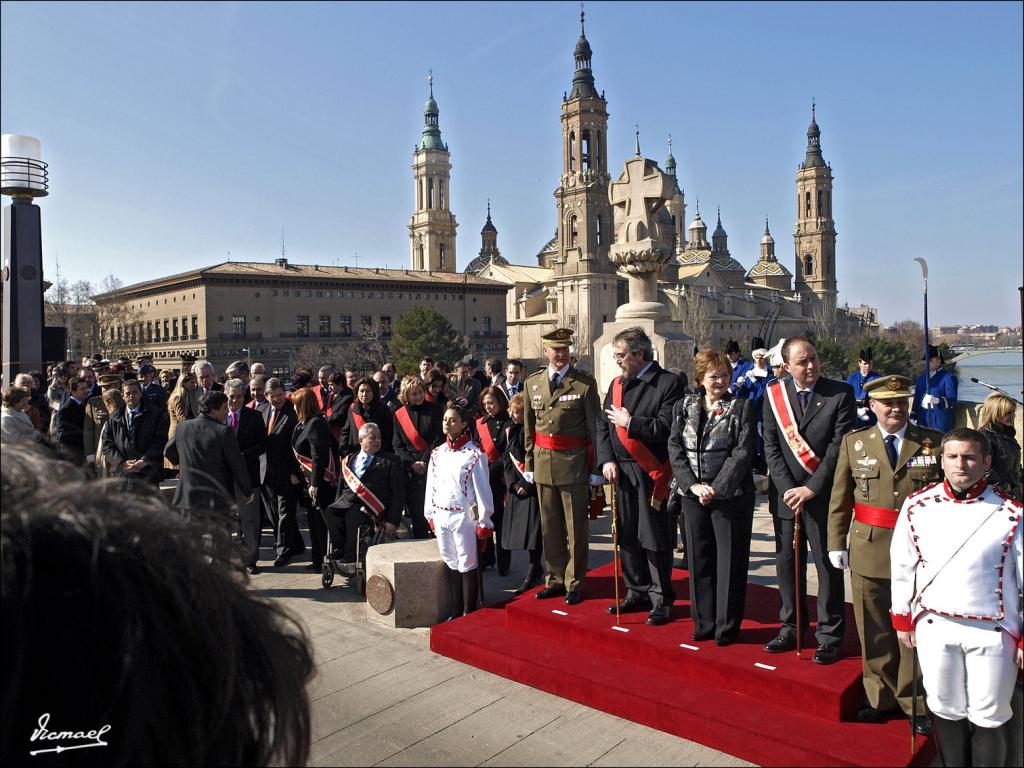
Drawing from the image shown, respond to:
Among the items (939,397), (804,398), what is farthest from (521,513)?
(939,397)

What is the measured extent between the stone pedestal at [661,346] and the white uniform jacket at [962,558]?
6.03 m

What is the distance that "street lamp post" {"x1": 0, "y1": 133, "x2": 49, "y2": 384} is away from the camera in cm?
1983

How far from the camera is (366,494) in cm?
683

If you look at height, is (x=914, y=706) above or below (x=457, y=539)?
below

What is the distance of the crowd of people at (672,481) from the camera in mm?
3297

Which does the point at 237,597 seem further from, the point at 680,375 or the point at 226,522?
the point at 680,375

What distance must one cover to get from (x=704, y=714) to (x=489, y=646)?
1633 millimetres

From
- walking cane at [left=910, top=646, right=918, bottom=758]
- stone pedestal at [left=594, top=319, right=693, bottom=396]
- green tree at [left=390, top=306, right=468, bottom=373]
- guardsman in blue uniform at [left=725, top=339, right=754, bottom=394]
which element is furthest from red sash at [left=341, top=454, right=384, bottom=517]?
green tree at [left=390, top=306, right=468, bottom=373]

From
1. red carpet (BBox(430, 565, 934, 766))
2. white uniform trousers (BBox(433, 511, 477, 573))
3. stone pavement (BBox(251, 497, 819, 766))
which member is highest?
white uniform trousers (BBox(433, 511, 477, 573))

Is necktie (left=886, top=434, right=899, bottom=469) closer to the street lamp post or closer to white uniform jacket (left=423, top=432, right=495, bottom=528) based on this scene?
white uniform jacket (left=423, top=432, right=495, bottom=528)

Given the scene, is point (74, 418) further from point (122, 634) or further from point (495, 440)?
point (122, 634)

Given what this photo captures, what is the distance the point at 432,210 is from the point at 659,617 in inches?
4565

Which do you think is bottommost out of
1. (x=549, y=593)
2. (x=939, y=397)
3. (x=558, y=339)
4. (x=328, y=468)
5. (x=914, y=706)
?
(x=549, y=593)

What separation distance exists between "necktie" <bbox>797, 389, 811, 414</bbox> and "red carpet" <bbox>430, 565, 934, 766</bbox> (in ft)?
4.78
